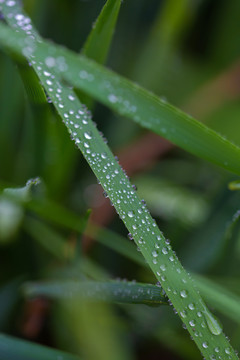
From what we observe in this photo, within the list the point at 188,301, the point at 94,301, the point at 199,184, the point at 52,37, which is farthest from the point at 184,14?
the point at 188,301

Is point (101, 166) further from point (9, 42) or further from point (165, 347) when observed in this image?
point (165, 347)

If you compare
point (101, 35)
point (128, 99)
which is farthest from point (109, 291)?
point (101, 35)

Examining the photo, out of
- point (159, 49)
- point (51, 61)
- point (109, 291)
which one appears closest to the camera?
point (51, 61)

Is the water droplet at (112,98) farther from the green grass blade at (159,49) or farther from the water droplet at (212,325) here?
the green grass blade at (159,49)

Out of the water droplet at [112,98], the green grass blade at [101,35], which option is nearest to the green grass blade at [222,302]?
the water droplet at [112,98]

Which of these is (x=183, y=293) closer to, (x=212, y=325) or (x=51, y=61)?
(x=212, y=325)

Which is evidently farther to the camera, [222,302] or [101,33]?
[101,33]

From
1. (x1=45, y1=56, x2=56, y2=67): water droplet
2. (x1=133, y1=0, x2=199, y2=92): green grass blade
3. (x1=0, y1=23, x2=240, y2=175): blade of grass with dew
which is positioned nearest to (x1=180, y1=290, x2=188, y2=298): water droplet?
(x1=0, y1=23, x2=240, y2=175): blade of grass with dew

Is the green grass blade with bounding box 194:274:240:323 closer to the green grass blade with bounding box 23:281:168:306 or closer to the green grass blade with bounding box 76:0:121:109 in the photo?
the green grass blade with bounding box 23:281:168:306
